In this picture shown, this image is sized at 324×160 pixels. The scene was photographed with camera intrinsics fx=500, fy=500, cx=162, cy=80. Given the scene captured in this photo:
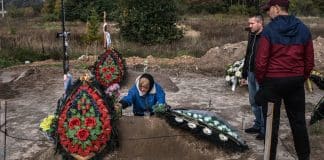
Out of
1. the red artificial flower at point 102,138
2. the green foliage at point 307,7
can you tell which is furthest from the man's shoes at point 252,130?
the green foliage at point 307,7

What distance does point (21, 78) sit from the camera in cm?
1130

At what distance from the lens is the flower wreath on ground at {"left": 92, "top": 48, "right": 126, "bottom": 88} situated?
9.64 m

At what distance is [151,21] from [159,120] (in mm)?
13709

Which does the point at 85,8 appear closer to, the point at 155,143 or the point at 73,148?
the point at 155,143

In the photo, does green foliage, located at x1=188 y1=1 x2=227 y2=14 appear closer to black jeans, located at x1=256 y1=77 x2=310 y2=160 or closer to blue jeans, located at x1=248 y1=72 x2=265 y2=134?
blue jeans, located at x1=248 y1=72 x2=265 y2=134

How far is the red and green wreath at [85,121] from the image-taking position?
16.0ft

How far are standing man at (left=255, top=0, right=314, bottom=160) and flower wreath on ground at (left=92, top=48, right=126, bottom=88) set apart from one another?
5291mm

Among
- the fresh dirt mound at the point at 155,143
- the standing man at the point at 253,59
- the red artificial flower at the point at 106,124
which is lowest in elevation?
the fresh dirt mound at the point at 155,143

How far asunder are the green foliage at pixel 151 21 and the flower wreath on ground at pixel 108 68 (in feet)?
28.8

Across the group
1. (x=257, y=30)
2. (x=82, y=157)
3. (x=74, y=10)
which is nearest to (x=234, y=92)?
(x=257, y=30)

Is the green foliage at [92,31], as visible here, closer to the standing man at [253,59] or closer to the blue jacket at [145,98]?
the standing man at [253,59]

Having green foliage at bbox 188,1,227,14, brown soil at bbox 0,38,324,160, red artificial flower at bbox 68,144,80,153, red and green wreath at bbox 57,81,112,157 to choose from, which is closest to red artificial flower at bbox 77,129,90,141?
red and green wreath at bbox 57,81,112,157

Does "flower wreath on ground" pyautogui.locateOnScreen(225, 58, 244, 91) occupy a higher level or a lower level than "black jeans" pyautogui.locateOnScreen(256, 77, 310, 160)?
lower

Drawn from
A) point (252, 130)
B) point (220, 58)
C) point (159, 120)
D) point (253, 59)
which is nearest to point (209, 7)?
A: point (220, 58)
